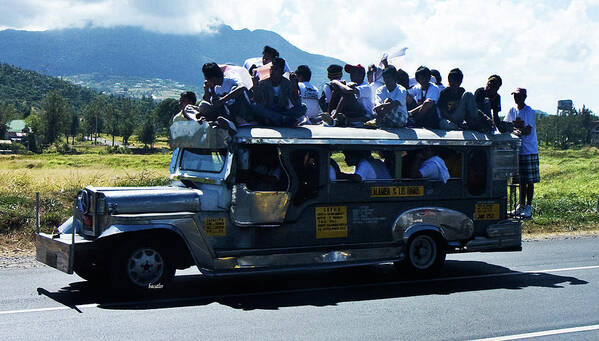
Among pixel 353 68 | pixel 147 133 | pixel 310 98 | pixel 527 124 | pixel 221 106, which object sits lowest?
pixel 221 106

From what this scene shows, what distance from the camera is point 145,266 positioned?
7848mm

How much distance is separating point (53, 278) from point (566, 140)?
4854 inches

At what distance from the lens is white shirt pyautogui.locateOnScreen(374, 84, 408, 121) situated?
959cm

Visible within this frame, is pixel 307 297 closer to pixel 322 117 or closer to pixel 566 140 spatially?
pixel 322 117

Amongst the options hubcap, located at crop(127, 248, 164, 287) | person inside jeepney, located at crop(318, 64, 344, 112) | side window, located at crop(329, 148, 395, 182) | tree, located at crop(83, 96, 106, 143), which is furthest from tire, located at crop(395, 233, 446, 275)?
tree, located at crop(83, 96, 106, 143)

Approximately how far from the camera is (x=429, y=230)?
963 cm

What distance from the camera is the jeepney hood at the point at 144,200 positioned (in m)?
7.68

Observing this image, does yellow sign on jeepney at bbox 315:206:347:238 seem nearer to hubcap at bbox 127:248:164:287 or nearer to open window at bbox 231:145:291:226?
open window at bbox 231:145:291:226

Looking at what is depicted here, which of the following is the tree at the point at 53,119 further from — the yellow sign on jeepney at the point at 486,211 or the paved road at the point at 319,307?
the yellow sign on jeepney at the point at 486,211

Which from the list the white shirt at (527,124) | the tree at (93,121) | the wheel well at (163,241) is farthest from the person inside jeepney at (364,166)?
the tree at (93,121)

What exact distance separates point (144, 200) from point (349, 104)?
3.43m

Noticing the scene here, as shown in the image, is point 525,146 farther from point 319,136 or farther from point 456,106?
point 319,136

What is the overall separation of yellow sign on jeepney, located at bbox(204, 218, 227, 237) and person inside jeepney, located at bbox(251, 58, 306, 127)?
1.41 m

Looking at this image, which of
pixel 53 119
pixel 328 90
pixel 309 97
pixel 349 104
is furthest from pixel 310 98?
pixel 53 119
